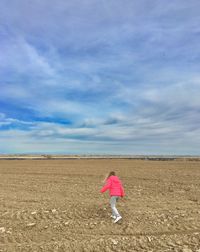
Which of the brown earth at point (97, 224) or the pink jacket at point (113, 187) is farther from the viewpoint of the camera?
the pink jacket at point (113, 187)

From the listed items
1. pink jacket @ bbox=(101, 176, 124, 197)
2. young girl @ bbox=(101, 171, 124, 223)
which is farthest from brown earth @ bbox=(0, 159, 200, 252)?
pink jacket @ bbox=(101, 176, 124, 197)

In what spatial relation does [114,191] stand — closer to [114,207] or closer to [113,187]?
[113,187]

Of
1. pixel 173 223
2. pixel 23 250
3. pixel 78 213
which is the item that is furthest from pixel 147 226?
pixel 23 250

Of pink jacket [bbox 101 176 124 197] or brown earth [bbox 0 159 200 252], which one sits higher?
pink jacket [bbox 101 176 124 197]

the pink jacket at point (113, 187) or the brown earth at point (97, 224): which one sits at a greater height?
the pink jacket at point (113, 187)

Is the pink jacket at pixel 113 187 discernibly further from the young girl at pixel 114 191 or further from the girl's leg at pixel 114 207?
the girl's leg at pixel 114 207

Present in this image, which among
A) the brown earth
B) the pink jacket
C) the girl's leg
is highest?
the pink jacket

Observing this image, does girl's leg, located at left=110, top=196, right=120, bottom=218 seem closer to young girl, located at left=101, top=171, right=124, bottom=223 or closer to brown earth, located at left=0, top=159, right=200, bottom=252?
young girl, located at left=101, top=171, right=124, bottom=223

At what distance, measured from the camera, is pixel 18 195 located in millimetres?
14469

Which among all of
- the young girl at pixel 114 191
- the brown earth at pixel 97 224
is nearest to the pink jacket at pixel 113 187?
the young girl at pixel 114 191

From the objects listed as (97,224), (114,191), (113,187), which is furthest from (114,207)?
(97,224)

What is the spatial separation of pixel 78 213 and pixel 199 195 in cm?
697

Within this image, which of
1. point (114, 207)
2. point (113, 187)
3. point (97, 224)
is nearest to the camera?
point (97, 224)

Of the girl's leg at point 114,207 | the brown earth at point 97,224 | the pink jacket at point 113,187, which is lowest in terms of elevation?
the brown earth at point 97,224
